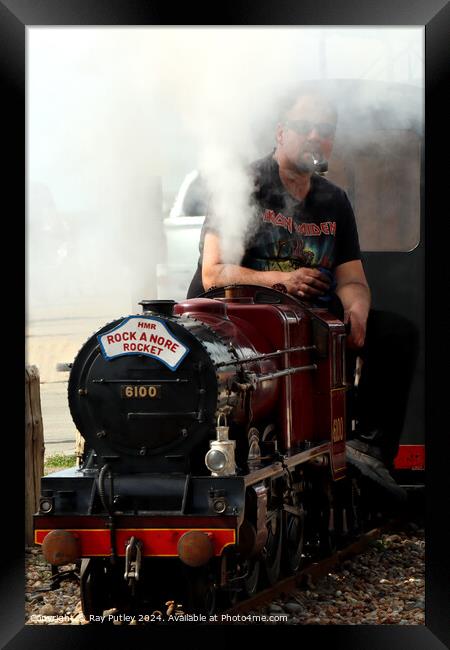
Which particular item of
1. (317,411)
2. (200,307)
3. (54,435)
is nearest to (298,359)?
(317,411)

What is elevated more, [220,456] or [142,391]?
[142,391]

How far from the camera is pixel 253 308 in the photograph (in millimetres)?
6844

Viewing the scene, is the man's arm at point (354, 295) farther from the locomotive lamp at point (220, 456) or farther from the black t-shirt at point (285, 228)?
the locomotive lamp at point (220, 456)

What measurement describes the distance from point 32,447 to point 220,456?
2314 mm

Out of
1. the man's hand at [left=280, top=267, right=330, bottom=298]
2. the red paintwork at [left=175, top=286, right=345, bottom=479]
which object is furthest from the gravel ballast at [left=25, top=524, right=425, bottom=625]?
the man's hand at [left=280, top=267, right=330, bottom=298]

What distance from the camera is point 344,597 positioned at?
6.83 metres

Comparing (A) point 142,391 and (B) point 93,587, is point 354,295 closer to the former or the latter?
(A) point 142,391

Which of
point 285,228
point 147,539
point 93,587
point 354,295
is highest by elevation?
point 285,228

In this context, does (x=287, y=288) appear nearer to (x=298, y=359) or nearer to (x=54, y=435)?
(x=298, y=359)

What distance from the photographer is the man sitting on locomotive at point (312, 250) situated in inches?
300

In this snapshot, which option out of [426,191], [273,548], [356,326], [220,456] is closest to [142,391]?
[220,456]

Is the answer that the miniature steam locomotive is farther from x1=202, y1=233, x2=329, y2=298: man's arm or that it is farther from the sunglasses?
the sunglasses

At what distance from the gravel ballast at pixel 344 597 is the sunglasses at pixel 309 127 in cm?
281

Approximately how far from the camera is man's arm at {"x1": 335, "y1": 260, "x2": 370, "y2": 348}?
8.02 meters
